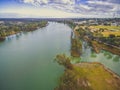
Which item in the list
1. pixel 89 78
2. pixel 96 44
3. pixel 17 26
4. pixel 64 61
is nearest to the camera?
pixel 89 78

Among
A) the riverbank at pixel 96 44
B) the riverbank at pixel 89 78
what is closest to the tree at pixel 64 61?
the riverbank at pixel 89 78

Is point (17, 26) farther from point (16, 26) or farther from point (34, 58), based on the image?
point (34, 58)

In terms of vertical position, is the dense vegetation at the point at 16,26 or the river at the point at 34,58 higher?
the dense vegetation at the point at 16,26

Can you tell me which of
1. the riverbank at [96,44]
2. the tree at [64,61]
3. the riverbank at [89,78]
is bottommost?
the riverbank at [89,78]

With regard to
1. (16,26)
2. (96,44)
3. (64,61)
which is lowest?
(64,61)

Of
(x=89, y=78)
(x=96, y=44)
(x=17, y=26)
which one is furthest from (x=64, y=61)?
(x=17, y=26)

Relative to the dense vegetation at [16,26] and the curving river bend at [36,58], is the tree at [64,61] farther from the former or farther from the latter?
the dense vegetation at [16,26]

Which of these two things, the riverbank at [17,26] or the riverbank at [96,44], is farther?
the riverbank at [17,26]

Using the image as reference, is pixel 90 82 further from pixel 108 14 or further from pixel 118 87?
pixel 108 14
